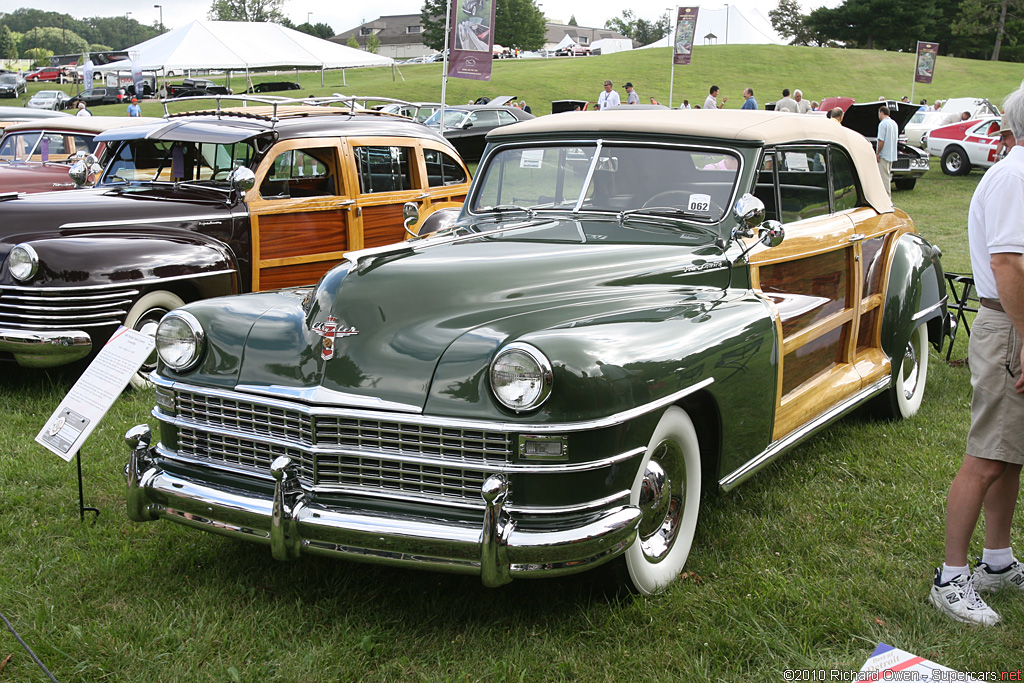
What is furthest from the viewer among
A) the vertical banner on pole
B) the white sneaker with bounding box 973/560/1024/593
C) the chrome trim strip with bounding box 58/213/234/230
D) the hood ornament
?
the vertical banner on pole

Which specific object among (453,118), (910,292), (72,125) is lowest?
(910,292)

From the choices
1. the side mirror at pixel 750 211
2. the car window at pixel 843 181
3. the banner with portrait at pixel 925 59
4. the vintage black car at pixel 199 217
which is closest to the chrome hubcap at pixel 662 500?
the side mirror at pixel 750 211

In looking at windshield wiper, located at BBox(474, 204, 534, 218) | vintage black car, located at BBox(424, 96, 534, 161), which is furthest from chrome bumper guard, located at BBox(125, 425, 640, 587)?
vintage black car, located at BBox(424, 96, 534, 161)

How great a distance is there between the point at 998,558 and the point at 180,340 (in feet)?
10.2

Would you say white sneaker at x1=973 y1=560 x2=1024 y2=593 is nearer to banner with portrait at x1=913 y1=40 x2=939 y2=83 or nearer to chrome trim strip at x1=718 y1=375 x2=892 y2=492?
chrome trim strip at x1=718 y1=375 x2=892 y2=492

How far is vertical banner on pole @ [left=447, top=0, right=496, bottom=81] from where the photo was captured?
13.3 m

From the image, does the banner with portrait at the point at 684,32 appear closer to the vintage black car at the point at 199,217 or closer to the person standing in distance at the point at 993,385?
the vintage black car at the point at 199,217

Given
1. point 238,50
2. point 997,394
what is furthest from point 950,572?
point 238,50

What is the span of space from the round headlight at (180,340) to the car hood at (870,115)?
55.8 feet

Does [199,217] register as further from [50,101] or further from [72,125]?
[50,101]

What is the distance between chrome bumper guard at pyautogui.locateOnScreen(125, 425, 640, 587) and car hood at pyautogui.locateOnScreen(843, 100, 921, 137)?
17126 millimetres

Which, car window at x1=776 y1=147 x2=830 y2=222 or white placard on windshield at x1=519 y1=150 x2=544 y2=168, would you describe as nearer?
car window at x1=776 y1=147 x2=830 y2=222

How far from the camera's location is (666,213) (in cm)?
416

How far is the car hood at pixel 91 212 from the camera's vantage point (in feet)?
19.2
